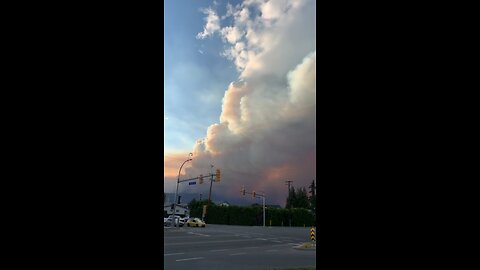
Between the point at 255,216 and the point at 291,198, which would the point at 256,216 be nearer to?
the point at 255,216

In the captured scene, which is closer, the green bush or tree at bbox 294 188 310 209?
the green bush

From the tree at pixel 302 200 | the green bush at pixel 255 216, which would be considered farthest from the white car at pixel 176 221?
the tree at pixel 302 200

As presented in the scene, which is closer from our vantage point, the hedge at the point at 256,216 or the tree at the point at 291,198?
the hedge at the point at 256,216

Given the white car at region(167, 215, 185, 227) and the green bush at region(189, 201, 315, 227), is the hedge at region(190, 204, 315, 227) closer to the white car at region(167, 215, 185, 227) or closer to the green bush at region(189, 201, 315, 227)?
the green bush at region(189, 201, 315, 227)

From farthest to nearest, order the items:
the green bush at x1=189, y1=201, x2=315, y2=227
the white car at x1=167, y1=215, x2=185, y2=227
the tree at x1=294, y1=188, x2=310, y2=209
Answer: the tree at x1=294, y1=188, x2=310, y2=209
the green bush at x1=189, y1=201, x2=315, y2=227
the white car at x1=167, y1=215, x2=185, y2=227

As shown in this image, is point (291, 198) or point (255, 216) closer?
point (255, 216)

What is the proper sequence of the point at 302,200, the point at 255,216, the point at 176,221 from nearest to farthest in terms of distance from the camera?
the point at 176,221 < the point at 255,216 < the point at 302,200

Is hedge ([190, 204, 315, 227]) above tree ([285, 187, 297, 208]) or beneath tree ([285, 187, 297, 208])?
beneath

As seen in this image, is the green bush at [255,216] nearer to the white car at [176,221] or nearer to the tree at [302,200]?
the white car at [176,221]

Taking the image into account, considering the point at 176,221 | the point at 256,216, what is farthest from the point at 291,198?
the point at 176,221

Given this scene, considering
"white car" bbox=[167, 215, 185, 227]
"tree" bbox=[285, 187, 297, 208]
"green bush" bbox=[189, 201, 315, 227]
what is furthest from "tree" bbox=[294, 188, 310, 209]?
"white car" bbox=[167, 215, 185, 227]
